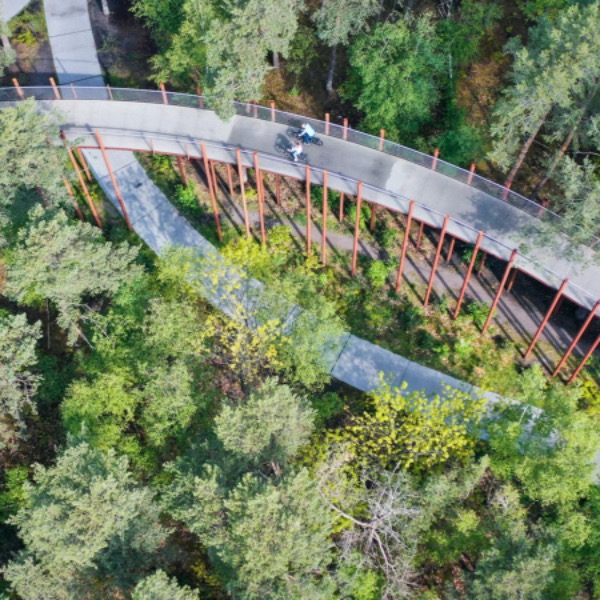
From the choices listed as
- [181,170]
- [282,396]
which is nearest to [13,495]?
[282,396]

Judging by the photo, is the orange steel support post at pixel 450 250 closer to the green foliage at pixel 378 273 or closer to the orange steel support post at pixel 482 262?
the orange steel support post at pixel 482 262

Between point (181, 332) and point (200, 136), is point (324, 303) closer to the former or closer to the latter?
point (181, 332)

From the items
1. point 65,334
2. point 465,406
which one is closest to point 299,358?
point 465,406

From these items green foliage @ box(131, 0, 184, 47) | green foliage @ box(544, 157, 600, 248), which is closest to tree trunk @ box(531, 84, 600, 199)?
green foliage @ box(544, 157, 600, 248)

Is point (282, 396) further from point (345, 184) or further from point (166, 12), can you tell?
point (166, 12)

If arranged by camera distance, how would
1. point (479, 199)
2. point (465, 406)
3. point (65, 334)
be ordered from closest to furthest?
point (465, 406)
point (479, 199)
point (65, 334)

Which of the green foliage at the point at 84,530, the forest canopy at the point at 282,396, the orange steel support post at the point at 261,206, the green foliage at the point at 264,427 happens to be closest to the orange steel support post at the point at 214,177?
the forest canopy at the point at 282,396

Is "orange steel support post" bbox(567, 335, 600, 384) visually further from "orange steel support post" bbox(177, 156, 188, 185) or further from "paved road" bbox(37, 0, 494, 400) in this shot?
"orange steel support post" bbox(177, 156, 188, 185)
